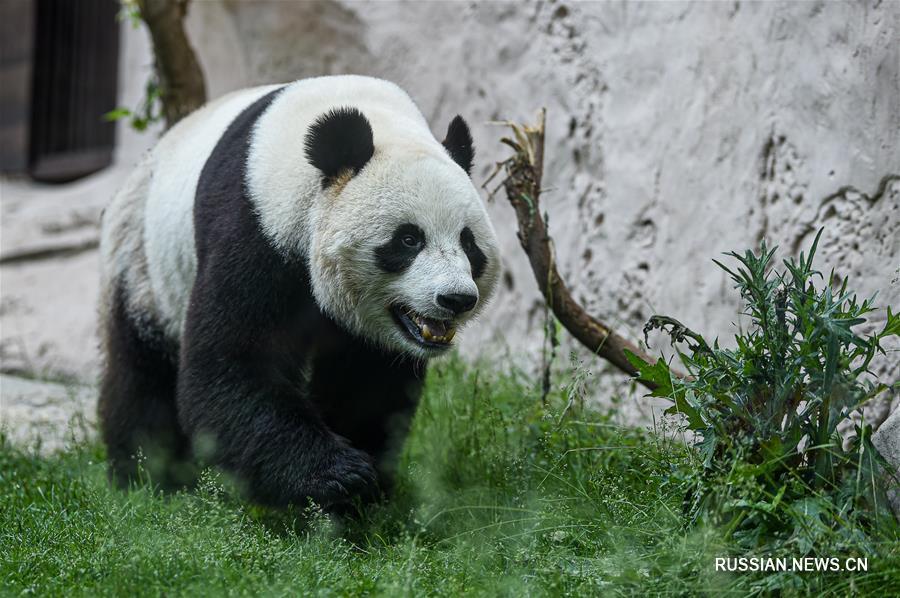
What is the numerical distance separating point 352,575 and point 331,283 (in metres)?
1.12

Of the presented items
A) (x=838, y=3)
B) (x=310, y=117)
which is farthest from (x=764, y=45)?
(x=310, y=117)

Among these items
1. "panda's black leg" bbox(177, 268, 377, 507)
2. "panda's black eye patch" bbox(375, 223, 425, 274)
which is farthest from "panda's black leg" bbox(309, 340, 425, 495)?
"panda's black eye patch" bbox(375, 223, 425, 274)

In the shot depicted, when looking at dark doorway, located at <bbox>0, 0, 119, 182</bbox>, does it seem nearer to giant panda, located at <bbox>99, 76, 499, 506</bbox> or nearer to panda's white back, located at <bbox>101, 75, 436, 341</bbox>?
panda's white back, located at <bbox>101, 75, 436, 341</bbox>

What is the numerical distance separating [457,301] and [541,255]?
100cm

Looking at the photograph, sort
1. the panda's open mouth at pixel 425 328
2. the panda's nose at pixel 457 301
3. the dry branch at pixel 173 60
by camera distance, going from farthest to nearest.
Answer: the dry branch at pixel 173 60 < the panda's open mouth at pixel 425 328 < the panda's nose at pixel 457 301

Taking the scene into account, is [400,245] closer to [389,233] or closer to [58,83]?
[389,233]

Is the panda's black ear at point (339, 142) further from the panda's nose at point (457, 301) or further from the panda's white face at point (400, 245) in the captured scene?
the panda's nose at point (457, 301)

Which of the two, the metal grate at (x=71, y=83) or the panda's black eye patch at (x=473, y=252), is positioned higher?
the metal grate at (x=71, y=83)

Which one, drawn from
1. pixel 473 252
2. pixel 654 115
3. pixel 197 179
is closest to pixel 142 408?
pixel 197 179

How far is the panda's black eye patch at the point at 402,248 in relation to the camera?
12.5 feet

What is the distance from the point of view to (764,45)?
4965 mm

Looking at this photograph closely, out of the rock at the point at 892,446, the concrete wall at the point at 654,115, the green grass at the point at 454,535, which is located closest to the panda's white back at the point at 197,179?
the green grass at the point at 454,535

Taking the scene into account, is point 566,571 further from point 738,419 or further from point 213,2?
point 213,2

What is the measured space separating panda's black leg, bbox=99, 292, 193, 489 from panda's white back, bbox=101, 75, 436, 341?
0.14 meters
